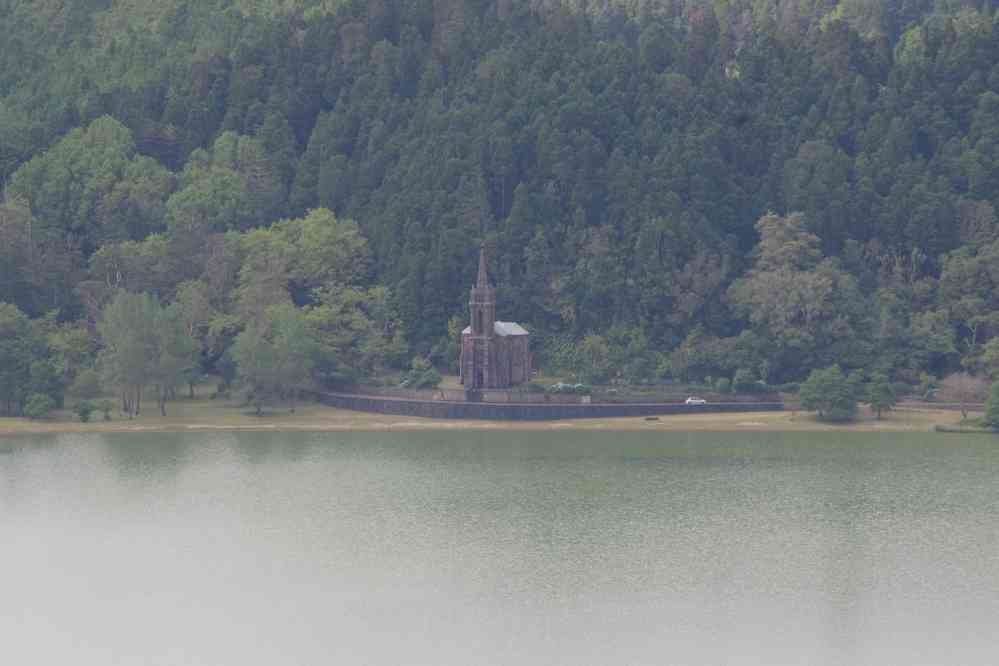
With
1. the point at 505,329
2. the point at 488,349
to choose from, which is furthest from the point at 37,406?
the point at 505,329

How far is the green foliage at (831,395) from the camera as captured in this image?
115 m

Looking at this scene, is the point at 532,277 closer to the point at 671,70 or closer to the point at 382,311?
the point at 382,311

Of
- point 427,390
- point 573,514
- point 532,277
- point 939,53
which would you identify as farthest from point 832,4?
point 573,514

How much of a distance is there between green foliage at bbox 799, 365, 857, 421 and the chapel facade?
1814 cm

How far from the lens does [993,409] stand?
111312 millimetres

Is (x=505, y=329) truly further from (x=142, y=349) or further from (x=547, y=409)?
(x=142, y=349)

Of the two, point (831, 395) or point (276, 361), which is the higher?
point (276, 361)

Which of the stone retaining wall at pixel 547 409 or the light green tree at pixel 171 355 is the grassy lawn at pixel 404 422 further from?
the light green tree at pixel 171 355

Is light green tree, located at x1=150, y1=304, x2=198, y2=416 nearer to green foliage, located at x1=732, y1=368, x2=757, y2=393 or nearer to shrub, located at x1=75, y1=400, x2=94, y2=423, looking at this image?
shrub, located at x1=75, y1=400, x2=94, y2=423

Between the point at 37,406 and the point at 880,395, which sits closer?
the point at 880,395

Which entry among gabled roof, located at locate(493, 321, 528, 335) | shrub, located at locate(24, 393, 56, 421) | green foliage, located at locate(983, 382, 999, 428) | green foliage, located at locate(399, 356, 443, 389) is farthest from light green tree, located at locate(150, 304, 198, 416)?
green foliage, located at locate(983, 382, 999, 428)

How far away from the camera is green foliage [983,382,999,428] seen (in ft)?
365

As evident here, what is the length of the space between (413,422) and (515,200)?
25039 mm

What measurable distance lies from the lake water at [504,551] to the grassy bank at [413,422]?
3341 mm
